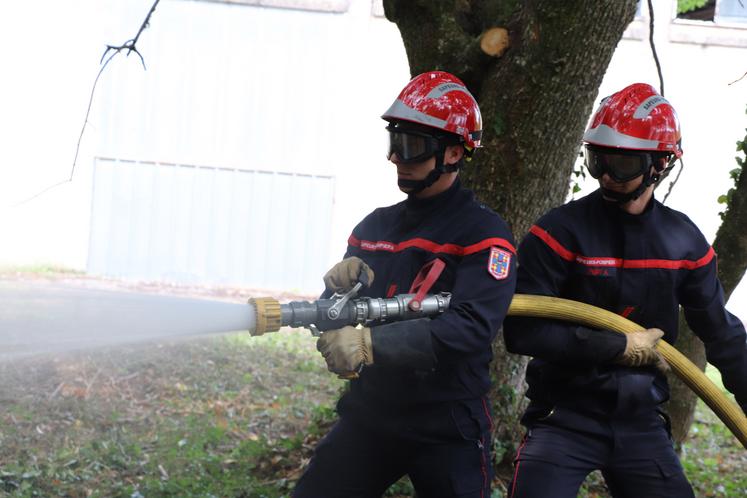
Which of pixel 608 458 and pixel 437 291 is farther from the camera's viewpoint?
pixel 608 458

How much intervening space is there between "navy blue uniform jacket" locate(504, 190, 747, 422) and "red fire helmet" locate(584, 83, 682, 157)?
280 mm

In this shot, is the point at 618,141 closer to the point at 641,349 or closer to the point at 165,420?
the point at 641,349

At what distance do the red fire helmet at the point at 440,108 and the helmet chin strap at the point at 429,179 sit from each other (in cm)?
12

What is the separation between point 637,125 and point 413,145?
973mm

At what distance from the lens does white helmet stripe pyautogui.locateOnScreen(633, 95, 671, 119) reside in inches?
150

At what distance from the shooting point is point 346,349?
10.7 feet

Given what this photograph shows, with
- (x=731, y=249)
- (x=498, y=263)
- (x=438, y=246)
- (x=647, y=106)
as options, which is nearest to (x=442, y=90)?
(x=438, y=246)

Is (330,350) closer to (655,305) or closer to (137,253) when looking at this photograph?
(655,305)

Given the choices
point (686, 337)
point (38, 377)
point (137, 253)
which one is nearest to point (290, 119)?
point (137, 253)

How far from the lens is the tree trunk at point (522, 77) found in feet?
17.4

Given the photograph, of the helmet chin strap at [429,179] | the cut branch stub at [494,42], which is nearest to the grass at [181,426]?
the helmet chin strap at [429,179]

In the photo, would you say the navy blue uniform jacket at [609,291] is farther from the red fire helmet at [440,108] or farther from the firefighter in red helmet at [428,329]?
the red fire helmet at [440,108]

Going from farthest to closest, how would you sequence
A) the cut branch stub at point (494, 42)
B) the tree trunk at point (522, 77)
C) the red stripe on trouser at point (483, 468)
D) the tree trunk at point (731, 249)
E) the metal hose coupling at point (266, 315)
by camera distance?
the tree trunk at point (731, 249) → the cut branch stub at point (494, 42) → the tree trunk at point (522, 77) → the red stripe on trouser at point (483, 468) → the metal hose coupling at point (266, 315)

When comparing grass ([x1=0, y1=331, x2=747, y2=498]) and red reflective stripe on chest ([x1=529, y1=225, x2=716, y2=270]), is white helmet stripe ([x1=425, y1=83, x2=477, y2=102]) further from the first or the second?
grass ([x1=0, y1=331, x2=747, y2=498])
